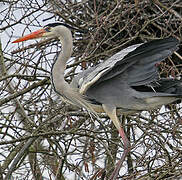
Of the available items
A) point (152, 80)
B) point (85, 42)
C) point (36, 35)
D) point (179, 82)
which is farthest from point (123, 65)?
point (85, 42)

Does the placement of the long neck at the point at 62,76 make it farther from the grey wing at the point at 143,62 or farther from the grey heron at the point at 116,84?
the grey wing at the point at 143,62

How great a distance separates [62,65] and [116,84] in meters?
0.47

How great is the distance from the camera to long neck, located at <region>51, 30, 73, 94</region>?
12.2 ft

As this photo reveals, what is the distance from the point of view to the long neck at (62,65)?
3.71 m

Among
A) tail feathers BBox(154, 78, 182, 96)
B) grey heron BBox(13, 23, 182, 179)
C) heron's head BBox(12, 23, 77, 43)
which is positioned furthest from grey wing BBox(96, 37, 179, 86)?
heron's head BBox(12, 23, 77, 43)

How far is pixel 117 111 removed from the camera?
13.4 ft

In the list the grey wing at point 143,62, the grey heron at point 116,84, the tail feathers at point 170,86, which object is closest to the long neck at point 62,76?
the grey heron at point 116,84

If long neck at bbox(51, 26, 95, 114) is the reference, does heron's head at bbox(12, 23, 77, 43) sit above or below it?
above

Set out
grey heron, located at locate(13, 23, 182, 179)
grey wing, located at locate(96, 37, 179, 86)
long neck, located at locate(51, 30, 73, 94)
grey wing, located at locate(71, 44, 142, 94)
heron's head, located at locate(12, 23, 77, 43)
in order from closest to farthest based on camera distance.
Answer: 1. grey wing, located at locate(96, 37, 179, 86)
2. grey wing, located at locate(71, 44, 142, 94)
3. grey heron, located at locate(13, 23, 182, 179)
4. long neck, located at locate(51, 30, 73, 94)
5. heron's head, located at locate(12, 23, 77, 43)

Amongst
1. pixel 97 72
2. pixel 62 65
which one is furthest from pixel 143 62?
pixel 62 65

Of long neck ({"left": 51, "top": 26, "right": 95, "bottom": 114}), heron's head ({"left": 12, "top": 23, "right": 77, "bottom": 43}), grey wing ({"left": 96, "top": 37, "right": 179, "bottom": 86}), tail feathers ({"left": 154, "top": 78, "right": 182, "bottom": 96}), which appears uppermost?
heron's head ({"left": 12, "top": 23, "right": 77, "bottom": 43})

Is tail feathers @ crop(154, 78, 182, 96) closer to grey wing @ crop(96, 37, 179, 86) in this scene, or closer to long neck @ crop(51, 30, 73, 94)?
grey wing @ crop(96, 37, 179, 86)

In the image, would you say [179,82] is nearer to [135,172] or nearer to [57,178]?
[135,172]

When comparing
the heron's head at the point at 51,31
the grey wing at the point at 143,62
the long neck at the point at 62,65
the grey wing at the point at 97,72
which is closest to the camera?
the grey wing at the point at 143,62
